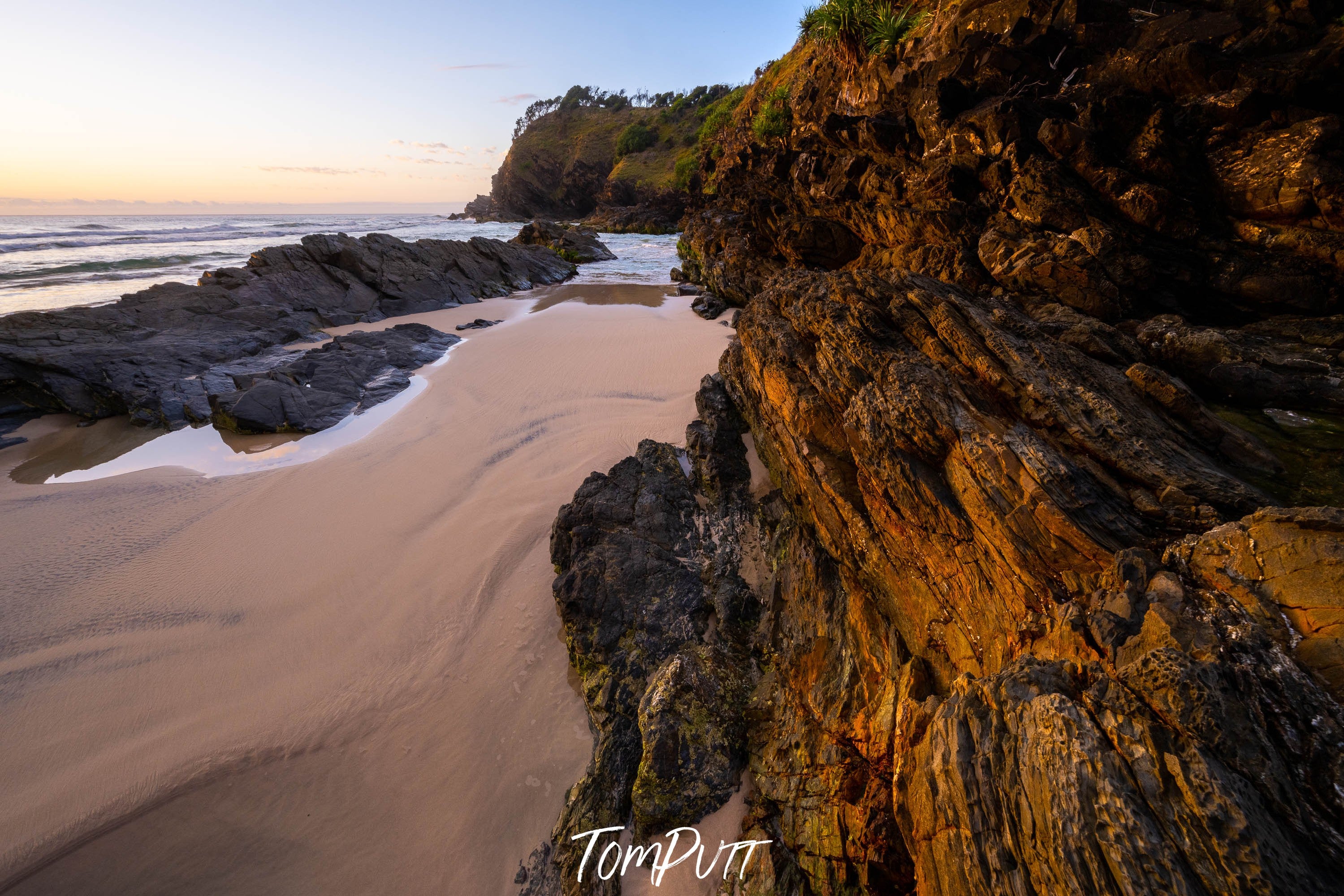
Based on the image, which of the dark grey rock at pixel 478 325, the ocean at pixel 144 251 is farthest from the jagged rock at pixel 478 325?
the ocean at pixel 144 251

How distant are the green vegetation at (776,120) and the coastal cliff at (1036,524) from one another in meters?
14.3

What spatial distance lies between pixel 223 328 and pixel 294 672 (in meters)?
15.9

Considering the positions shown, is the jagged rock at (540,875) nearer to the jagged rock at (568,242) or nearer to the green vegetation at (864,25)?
the green vegetation at (864,25)

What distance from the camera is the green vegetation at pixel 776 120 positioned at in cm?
2233

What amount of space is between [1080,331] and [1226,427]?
164 cm

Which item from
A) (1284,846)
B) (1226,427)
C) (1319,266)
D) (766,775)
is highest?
(1319,266)

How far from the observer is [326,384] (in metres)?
12.5

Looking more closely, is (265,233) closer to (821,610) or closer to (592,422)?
(592,422)

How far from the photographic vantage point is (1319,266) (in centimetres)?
549

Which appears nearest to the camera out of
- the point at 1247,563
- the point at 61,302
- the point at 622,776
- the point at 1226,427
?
the point at 1247,563

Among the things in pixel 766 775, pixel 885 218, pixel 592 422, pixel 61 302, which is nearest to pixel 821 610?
pixel 766 775

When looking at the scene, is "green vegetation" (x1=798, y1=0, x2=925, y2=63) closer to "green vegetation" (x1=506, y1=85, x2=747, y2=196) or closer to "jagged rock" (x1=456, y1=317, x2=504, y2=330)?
"jagged rock" (x1=456, y1=317, x2=504, y2=330)

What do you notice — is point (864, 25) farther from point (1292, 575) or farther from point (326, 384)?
point (326, 384)

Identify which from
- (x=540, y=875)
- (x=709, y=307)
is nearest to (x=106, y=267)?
(x=709, y=307)
